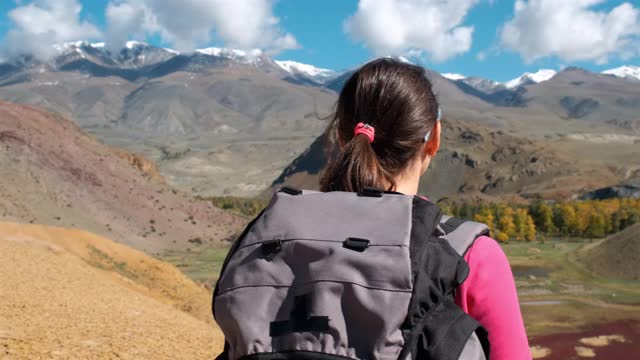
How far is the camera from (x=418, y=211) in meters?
3.08

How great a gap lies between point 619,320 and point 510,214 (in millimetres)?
60831

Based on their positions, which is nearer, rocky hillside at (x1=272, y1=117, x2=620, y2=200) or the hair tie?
the hair tie

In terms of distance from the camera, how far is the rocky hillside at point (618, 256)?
66944 mm

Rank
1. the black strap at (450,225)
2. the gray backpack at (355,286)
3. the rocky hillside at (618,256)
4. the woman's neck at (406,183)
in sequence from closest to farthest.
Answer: the gray backpack at (355,286) < the black strap at (450,225) < the woman's neck at (406,183) < the rocky hillside at (618,256)

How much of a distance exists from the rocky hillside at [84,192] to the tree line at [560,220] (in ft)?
142

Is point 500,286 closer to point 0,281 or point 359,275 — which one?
point 359,275

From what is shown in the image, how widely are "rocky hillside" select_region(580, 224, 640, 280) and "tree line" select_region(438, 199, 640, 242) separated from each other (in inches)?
982

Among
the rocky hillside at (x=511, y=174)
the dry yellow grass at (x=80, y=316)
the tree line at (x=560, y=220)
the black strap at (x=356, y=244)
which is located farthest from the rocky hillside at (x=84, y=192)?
the rocky hillside at (x=511, y=174)

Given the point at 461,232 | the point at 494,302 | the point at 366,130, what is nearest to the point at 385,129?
the point at 366,130

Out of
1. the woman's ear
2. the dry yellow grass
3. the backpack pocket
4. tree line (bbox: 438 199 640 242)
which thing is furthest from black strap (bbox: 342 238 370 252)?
tree line (bbox: 438 199 640 242)

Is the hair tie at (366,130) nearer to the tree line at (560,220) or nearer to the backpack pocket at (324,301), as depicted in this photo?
the backpack pocket at (324,301)

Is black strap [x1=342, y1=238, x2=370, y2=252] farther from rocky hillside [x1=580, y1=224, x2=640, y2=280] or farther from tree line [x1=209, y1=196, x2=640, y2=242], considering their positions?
tree line [x1=209, y1=196, x2=640, y2=242]

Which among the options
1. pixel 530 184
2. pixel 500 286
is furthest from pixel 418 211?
pixel 530 184

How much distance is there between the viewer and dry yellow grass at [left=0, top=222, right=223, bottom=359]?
39.4ft
